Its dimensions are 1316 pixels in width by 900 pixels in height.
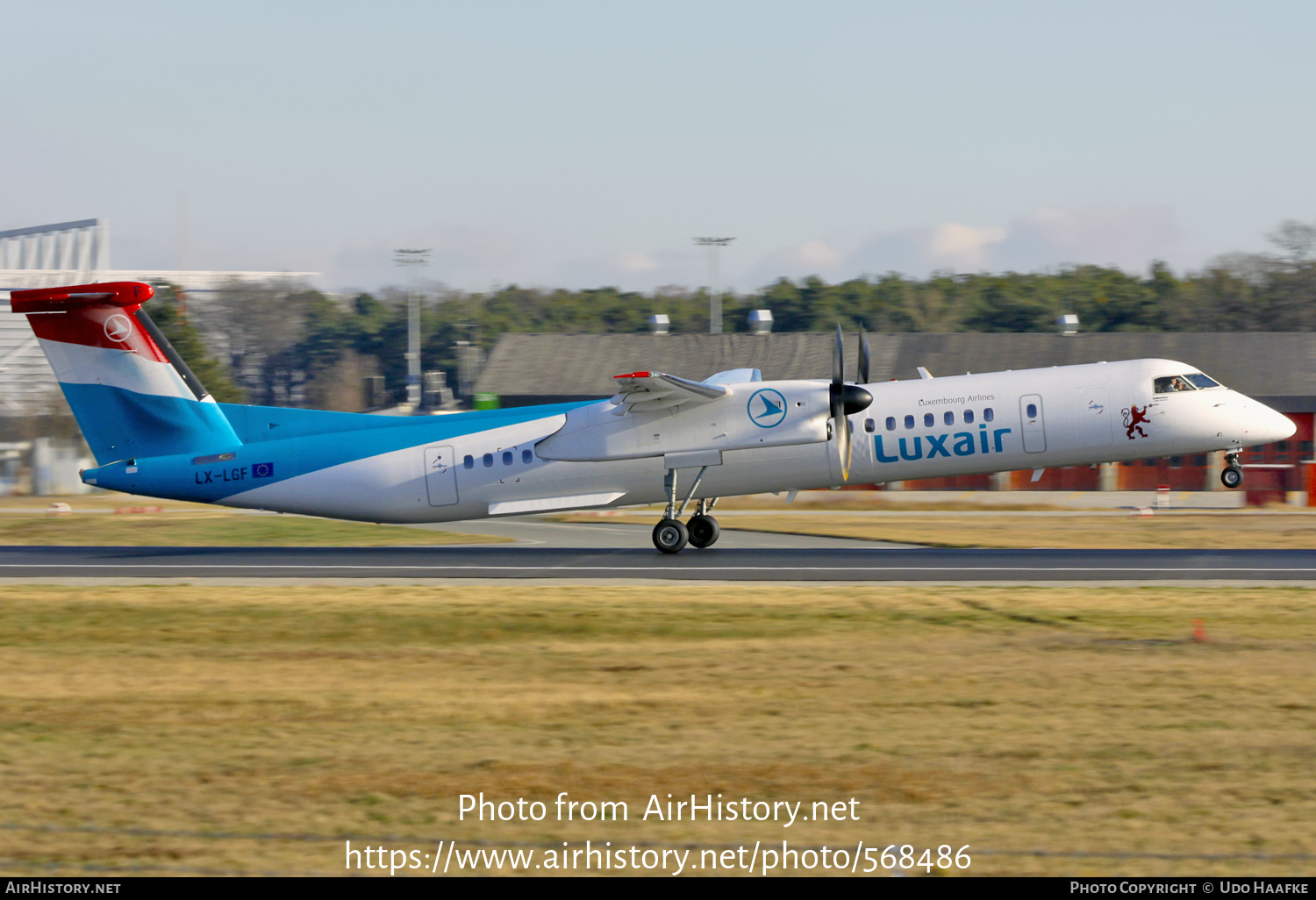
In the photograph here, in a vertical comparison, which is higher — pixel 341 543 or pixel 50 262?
pixel 50 262

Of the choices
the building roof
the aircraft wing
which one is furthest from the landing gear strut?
the building roof

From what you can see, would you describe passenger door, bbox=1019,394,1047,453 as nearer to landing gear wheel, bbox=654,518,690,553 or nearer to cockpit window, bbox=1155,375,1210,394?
cockpit window, bbox=1155,375,1210,394

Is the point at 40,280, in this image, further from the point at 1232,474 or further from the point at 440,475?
the point at 1232,474

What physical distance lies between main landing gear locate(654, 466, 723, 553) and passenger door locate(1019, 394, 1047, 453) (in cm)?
657

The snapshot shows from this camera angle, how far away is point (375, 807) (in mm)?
9234

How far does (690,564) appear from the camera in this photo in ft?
78.4

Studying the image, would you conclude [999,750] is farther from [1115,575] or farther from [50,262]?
[50,262]

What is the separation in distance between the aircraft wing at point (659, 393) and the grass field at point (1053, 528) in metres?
7.37

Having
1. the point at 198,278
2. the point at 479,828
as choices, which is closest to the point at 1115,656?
the point at 479,828

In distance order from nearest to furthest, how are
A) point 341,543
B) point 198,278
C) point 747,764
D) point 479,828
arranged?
point 479,828, point 747,764, point 341,543, point 198,278

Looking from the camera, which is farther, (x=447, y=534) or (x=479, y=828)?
(x=447, y=534)

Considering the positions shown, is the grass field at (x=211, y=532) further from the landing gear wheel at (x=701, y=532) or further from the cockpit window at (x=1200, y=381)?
the cockpit window at (x=1200, y=381)

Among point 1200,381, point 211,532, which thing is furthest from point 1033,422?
point 211,532

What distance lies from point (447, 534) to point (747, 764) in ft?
73.4
